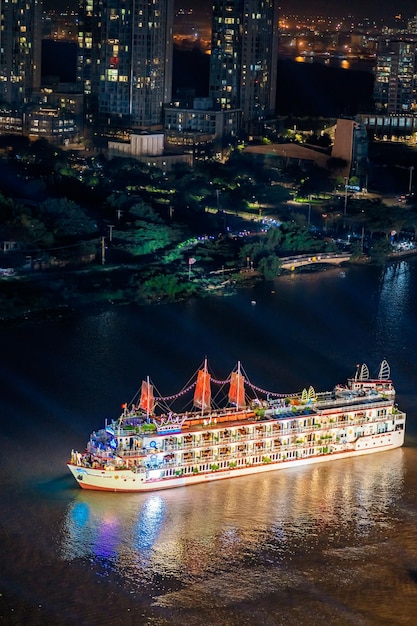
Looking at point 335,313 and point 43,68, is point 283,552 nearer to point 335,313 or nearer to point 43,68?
point 335,313

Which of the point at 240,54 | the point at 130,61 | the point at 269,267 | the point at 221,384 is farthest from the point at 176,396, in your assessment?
the point at 240,54

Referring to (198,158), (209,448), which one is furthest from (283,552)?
(198,158)

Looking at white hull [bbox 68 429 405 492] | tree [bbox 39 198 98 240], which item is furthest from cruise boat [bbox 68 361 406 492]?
tree [bbox 39 198 98 240]

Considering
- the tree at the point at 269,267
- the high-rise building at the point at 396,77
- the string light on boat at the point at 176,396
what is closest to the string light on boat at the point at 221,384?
the string light on boat at the point at 176,396

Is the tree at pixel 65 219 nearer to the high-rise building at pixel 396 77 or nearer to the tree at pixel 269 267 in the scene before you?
the tree at pixel 269 267

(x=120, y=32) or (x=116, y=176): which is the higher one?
(x=120, y=32)

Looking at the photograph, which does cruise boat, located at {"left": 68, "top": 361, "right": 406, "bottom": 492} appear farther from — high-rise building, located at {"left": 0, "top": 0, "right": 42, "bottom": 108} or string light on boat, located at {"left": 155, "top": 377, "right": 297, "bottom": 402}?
high-rise building, located at {"left": 0, "top": 0, "right": 42, "bottom": 108}
